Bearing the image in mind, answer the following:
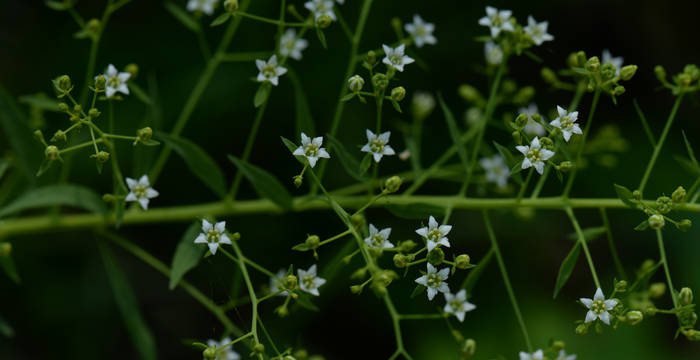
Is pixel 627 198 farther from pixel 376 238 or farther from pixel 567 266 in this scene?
pixel 376 238

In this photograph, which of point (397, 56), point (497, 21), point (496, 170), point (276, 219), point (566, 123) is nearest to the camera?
point (566, 123)

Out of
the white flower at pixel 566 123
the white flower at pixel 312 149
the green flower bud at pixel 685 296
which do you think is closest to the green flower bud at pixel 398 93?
the white flower at pixel 312 149

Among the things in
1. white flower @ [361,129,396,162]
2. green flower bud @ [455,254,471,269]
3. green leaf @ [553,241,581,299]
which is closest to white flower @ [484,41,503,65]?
white flower @ [361,129,396,162]

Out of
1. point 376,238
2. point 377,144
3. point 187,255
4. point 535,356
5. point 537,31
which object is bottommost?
point 535,356

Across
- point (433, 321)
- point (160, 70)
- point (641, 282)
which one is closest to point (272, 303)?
point (433, 321)

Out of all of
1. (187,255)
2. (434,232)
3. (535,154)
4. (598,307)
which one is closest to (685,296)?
(598,307)

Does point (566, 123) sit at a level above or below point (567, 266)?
above
